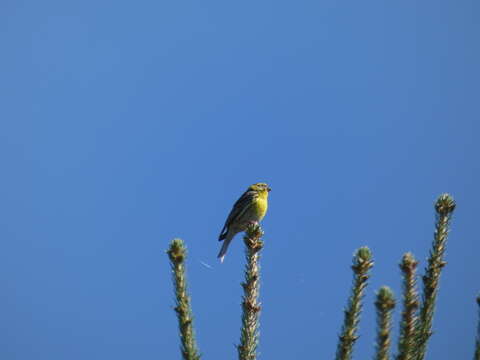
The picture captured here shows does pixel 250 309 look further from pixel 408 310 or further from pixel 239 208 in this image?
pixel 239 208

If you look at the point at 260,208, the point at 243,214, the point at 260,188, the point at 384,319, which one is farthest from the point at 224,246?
the point at 384,319

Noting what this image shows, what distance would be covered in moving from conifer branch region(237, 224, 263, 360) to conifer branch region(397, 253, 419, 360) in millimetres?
855

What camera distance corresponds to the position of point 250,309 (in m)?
3.45

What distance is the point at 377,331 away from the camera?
2.70 meters

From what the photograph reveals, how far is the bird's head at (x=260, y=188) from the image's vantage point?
1142cm

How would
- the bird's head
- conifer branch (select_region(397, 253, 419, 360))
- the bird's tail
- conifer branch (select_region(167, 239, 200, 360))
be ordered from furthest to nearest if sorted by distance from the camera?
the bird's head → the bird's tail → conifer branch (select_region(167, 239, 200, 360)) → conifer branch (select_region(397, 253, 419, 360))

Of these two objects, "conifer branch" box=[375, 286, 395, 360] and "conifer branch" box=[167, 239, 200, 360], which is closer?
"conifer branch" box=[375, 286, 395, 360]

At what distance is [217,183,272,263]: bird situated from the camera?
35.2 ft

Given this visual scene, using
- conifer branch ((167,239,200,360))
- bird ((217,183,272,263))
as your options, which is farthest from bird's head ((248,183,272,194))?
conifer branch ((167,239,200,360))

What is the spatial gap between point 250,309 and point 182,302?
1.55 ft

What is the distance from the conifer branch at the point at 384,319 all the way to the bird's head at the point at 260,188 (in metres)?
8.68

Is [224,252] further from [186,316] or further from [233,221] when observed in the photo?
[186,316]

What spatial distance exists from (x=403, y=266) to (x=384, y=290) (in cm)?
36

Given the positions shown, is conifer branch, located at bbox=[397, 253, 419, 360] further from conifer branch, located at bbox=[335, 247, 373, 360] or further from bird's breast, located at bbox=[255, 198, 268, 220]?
bird's breast, located at bbox=[255, 198, 268, 220]
